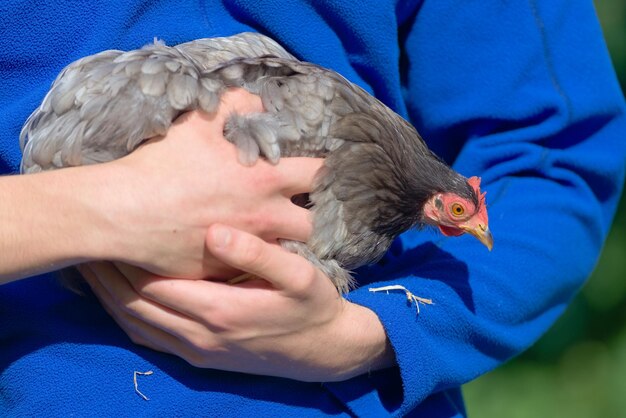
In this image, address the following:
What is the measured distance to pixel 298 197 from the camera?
5.42 feet

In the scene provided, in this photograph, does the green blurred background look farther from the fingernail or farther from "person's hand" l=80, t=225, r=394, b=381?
the fingernail

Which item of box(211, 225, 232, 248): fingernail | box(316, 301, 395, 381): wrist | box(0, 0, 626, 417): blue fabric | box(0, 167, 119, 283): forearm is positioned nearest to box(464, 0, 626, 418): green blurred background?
box(0, 0, 626, 417): blue fabric

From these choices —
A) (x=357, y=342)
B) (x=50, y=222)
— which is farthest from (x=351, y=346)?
(x=50, y=222)

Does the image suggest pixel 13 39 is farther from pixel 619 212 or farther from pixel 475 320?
pixel 619 212

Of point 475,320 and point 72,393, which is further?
point 475,320

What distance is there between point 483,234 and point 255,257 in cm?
67

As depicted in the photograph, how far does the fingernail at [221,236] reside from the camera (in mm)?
1338

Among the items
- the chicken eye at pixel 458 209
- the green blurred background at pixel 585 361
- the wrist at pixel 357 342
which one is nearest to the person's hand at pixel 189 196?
the wrist at pixel 357 342

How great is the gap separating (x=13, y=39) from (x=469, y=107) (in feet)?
3.49

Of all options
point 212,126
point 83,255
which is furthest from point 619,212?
point 83,255

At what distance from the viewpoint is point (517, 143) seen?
6.37 ft

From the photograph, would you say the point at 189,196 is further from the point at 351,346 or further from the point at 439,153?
the point at 439,153

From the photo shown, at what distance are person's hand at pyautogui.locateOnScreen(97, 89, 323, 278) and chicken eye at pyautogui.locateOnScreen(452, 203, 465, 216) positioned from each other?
1.51 feet

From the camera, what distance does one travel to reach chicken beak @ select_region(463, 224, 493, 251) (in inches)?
70.8
